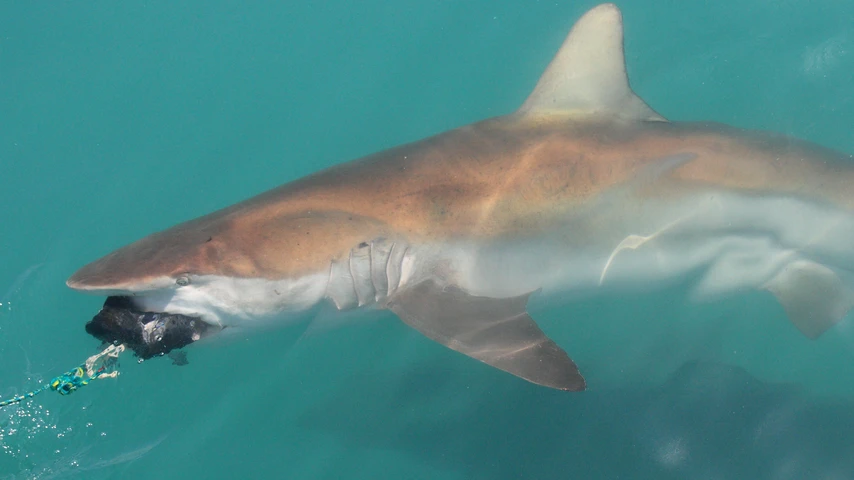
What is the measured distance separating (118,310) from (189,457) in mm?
1611

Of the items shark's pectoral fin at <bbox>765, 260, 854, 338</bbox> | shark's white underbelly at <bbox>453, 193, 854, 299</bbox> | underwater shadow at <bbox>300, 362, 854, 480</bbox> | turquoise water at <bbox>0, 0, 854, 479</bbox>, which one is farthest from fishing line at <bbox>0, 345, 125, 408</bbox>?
shark's pectoral fin at <bbox>765, 260, 854, 338</bbox>

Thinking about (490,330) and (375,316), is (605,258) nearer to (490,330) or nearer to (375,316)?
(490,330)

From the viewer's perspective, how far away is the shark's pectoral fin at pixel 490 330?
2809mm

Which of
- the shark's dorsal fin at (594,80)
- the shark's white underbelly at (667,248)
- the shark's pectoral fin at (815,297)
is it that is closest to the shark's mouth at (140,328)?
the shark's white underbelly at (667,248)

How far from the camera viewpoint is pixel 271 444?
393 centimetres

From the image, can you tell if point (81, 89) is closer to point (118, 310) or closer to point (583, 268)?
point (118, 310)

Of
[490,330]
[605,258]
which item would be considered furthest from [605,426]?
[490,330]

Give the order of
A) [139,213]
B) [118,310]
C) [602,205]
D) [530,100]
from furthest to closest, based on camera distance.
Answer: [139,213]
[530,100]
[602,205]
[118,310]

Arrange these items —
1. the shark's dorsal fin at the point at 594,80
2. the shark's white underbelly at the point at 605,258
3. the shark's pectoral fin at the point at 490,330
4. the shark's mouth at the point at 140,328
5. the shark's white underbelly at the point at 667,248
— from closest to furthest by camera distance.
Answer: the shark's mouth at the point at 140,328 < the shark's pectoral fin at the point at 490,330 < the shark's white underbelly at the point at 605,258 < the shark's white underbelly at the point at 667,248 < the shark's dorsal fin at the point at 594,80

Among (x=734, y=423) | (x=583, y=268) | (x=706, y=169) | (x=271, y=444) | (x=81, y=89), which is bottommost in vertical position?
(x=734, y=423)

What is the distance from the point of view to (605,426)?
4.00m

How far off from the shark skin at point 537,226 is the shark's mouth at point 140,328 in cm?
5

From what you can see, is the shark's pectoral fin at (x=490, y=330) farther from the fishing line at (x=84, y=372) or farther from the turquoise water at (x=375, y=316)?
the fishing line at (x=84, y=372)

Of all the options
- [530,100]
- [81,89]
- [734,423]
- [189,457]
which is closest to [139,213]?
[81,89]
